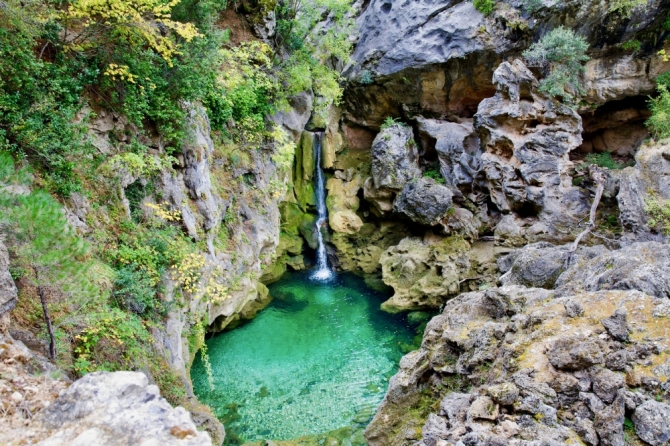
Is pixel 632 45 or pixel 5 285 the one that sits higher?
pixel 632 45

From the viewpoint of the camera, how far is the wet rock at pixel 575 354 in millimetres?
5414

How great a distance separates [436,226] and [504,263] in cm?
423

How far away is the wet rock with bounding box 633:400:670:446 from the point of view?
4.56 m

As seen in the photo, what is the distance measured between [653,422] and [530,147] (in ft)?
44.6

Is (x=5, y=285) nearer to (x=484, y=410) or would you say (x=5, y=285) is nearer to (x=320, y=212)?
(x=484, y=410)

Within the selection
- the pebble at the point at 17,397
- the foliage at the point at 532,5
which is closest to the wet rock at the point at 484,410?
the pebble at the point at 17,397

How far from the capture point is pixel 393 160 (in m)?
18.7

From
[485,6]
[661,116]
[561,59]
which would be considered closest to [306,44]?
[485,6]

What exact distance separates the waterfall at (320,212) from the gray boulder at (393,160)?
344 cm

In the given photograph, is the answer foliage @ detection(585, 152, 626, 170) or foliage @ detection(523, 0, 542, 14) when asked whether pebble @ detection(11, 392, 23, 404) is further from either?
foliage @ detection(523, 0, 542, 14)

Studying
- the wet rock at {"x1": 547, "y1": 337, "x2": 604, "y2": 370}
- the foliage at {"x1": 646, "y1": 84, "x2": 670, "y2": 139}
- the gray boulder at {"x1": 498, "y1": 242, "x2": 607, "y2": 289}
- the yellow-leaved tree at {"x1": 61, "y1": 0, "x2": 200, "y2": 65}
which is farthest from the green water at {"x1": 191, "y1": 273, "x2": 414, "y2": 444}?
the foliage at {"x1": 646, "y1": 84, "x2": 670, "y2": 139}

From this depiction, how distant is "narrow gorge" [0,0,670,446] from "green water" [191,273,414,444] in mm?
94

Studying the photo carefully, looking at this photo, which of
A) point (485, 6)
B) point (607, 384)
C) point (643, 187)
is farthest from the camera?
point (485, 6)

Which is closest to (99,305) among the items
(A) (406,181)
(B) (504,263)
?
(B) (504,263)
